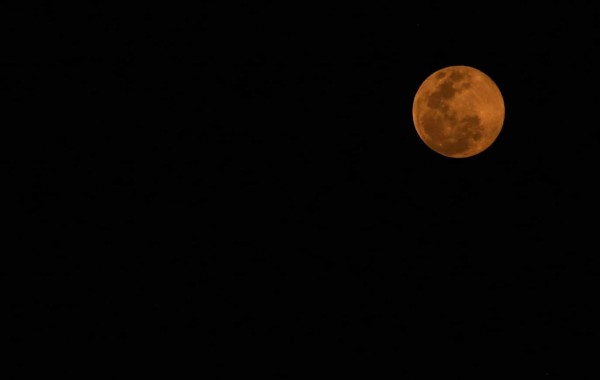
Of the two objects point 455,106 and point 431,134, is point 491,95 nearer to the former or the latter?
point 455,106

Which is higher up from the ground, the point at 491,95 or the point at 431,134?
the point at 491,95

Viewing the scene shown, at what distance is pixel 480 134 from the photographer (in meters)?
2.43

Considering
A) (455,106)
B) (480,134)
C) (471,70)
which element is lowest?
(480,134)

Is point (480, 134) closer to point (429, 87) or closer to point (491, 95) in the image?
point (491, 95)

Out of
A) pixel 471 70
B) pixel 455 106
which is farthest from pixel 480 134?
pixel 471 70

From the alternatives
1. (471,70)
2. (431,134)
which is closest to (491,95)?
(471,70)

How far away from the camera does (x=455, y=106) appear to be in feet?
7.99

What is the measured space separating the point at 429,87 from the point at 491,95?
35cm

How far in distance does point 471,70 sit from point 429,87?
0.82 ft

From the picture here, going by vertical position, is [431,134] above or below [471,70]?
below

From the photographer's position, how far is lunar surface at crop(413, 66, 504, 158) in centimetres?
242

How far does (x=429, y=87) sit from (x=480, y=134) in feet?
1.36

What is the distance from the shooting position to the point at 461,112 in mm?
2418

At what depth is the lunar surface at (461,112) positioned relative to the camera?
7.95 ft
